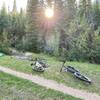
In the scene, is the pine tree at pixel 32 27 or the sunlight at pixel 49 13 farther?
the sunlight at pixel 49 13

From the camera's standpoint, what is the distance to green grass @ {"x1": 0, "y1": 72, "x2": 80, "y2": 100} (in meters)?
13.3

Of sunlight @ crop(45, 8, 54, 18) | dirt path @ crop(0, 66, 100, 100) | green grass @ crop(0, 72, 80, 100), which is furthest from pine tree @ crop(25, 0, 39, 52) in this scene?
green grass @ crop(0, 72, 80, 100)

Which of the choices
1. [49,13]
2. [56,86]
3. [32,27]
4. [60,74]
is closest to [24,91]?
[56,86]

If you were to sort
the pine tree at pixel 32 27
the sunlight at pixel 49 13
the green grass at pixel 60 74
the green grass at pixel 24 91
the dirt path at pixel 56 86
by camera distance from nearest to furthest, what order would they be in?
1. the green grass at pixel 24 91
2. the dirt path at pixel 56 86
3. the green grass at pixel 60 74
4. the pine tree at pixel 32 27
5. the sunlight at pixel 49 13

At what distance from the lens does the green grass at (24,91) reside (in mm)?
13328

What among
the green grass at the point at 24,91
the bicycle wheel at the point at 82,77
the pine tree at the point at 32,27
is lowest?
the green grass at the point at 24,91

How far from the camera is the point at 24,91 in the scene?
1418 cm

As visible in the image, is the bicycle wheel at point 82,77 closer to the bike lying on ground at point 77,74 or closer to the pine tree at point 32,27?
the bike lying on ground at point 77,74

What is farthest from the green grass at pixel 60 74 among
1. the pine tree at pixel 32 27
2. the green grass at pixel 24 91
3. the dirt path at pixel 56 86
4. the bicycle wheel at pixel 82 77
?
the pine tree at pixel 32 27

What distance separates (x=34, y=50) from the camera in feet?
104

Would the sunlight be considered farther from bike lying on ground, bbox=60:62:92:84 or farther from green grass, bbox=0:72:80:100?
green grass, bbox=0:72:80:100

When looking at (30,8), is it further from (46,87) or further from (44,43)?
(46,87)

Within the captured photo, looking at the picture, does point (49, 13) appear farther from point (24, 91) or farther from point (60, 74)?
point (24, 91)

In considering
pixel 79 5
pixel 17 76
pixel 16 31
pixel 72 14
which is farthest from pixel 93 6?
pixel 17 76
